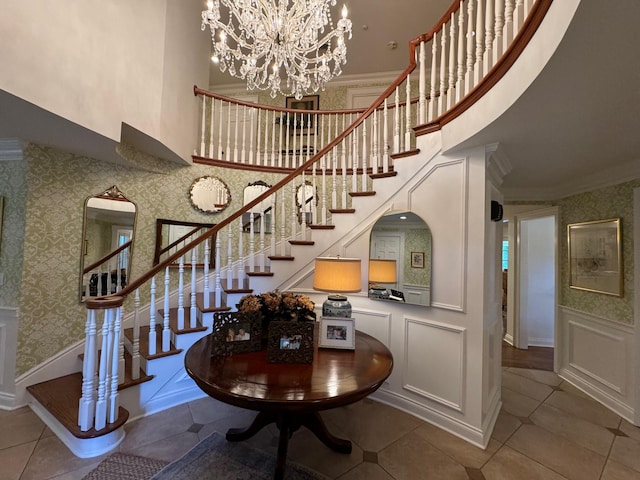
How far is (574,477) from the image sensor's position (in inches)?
67.2

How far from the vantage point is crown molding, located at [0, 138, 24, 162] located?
92.0 inches

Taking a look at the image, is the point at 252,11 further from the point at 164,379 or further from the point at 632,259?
the point at 632,259

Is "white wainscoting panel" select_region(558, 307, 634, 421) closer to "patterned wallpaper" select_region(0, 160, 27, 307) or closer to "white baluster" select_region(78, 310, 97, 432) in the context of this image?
"white baluster" select_region(78, 310, 97, 432)

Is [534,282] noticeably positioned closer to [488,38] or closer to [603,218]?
[603,218]

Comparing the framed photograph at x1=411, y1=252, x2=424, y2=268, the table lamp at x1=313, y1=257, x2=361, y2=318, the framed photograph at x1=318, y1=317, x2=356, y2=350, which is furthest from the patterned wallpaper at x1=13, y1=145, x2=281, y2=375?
the framed photograph at x1=411, y1=252, x2=424, y2=268

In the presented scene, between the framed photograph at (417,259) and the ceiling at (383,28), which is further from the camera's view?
the ceiling at (383,28)

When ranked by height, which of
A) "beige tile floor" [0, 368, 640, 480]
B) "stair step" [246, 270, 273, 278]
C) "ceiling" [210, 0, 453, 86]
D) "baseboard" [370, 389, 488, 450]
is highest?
A: "ceiling" [210, 0, 453, 86]

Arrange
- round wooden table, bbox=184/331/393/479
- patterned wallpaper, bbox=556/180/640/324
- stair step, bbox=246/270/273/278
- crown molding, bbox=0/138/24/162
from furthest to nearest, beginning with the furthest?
stair step, bbox=246/270/273/278 → patterned wallpaper, bbox=556/180/640/324 → crown molding, bbox=0/138/24/162 → round wooden table, bbox=184/331/393/479

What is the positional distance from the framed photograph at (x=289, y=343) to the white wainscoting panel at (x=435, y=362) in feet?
3.71

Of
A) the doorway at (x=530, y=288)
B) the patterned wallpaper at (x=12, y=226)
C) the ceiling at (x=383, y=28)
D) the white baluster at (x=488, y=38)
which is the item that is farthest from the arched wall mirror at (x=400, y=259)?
the ceiling at (x=383, y=28)

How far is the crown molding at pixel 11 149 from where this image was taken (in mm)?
2336

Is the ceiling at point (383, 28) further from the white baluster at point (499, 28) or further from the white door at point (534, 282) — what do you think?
the white door at point (534, 282)

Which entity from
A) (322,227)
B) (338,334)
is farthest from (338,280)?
(322,227)

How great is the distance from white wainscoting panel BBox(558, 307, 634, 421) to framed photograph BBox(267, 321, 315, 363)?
2.93 metres
